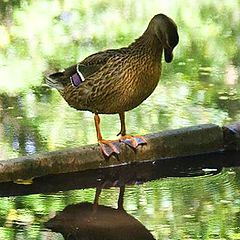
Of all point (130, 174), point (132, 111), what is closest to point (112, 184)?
point (130, 174)

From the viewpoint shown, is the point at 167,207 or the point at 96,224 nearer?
the point at 96,224

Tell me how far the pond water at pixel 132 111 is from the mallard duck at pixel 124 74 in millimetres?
596

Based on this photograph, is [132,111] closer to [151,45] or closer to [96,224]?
[151,45]

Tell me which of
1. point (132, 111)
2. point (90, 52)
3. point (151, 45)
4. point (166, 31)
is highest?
point (166, 31)

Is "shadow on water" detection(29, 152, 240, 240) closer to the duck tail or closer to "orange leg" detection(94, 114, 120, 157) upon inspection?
"orange leg" detection(94, 114, 120, 157)

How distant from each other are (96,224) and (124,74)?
126 cm

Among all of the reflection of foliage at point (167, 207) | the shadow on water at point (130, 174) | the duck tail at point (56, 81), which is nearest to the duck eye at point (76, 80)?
the duck tail at point (56, 81)

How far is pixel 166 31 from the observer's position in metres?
5.91

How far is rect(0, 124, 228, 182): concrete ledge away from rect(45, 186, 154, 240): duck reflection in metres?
0.50

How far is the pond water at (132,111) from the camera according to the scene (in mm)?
5324

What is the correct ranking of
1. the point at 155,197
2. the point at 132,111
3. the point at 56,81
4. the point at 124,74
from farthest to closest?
the point at 132,111 → the point at 56,81 → the point at 124,74 → the point at 155,197

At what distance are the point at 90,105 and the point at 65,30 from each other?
5.57 m

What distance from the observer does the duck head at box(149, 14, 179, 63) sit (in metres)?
5.90

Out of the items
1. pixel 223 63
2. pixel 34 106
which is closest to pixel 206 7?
pixel 223 63
